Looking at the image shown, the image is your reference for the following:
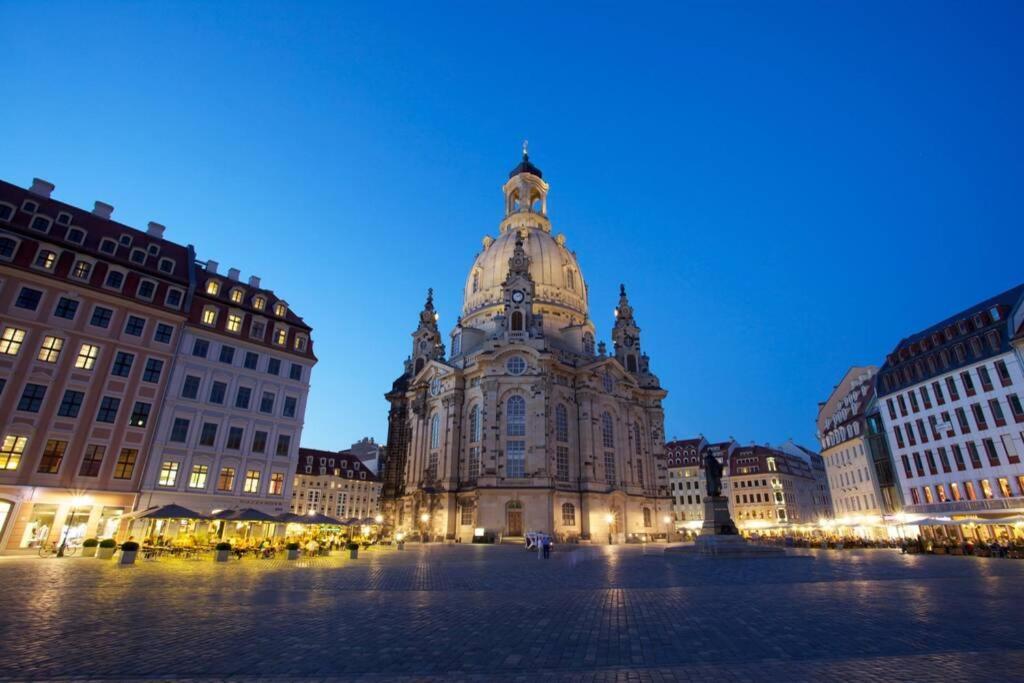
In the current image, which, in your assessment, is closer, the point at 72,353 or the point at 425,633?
the point at 425,633

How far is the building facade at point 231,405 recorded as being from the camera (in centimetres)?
3612

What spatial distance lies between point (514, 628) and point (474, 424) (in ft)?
167

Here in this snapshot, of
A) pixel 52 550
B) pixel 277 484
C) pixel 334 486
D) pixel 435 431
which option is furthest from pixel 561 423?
pixel 334 486

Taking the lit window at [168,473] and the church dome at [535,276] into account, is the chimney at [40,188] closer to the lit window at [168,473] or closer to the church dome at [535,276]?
the lit window at [168,473]

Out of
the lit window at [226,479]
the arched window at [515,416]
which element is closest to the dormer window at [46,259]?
the lit window at [226,479]

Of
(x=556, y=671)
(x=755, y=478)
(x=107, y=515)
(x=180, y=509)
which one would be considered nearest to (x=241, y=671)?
(x=556, y=671)

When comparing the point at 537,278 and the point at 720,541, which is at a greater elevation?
the point at 537,278

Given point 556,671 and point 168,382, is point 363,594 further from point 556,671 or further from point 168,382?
point 168,382

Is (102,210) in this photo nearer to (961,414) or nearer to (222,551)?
(222,551)

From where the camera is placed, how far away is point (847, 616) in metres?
10.9

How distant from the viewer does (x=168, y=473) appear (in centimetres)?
3550

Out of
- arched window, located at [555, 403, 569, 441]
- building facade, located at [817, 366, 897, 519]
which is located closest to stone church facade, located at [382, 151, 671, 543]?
arched window, located at [555, 403, 569, 441]

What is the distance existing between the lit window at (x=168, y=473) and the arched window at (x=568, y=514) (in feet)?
123

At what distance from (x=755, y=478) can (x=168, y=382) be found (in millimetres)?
98080
